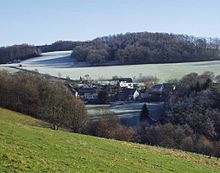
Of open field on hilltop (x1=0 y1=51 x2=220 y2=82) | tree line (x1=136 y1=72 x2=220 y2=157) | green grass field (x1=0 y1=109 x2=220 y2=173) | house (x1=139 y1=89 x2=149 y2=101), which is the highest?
green grass field (x1=0 y1=109 x2=220 y2=173)

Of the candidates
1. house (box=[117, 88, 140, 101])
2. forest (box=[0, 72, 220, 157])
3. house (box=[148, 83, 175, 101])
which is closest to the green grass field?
forest (box=[0, 72, 220, 157])

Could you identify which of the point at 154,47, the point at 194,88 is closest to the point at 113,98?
the point at 194,88

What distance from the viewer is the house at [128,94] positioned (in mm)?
113812

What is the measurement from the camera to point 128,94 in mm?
115812

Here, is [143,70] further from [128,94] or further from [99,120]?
[99,120]

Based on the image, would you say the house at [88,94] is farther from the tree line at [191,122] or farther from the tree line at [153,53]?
the tree line at [153,53]

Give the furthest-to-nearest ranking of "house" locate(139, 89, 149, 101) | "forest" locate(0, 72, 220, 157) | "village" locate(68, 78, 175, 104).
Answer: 1. "house" locate(139, 89, 149, 101)
2. "village" locate(68, 78, 175, 104)
3. "forest" locate(0, 72, 220, 157)

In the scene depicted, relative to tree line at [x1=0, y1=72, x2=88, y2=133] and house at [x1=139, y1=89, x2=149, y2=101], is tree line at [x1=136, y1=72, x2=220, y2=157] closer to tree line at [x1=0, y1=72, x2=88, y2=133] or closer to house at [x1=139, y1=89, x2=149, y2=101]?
tree line at [x1=0, y1=72, x2=88, y2=133]

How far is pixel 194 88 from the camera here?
91000mm

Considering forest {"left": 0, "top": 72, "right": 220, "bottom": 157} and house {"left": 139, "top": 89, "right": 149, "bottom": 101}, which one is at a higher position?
forest {"left": 0, "top": 72, "right": 220, "bottom": 157}

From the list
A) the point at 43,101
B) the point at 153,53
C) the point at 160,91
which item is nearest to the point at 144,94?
the point at 160,91

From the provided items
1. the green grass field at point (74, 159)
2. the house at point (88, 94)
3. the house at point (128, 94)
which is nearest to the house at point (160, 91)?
the house at point (128, 94)

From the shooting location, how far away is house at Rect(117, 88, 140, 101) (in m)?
114

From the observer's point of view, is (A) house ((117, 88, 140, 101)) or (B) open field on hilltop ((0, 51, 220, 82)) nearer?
(A) house ((117, 88, 140, 101))
